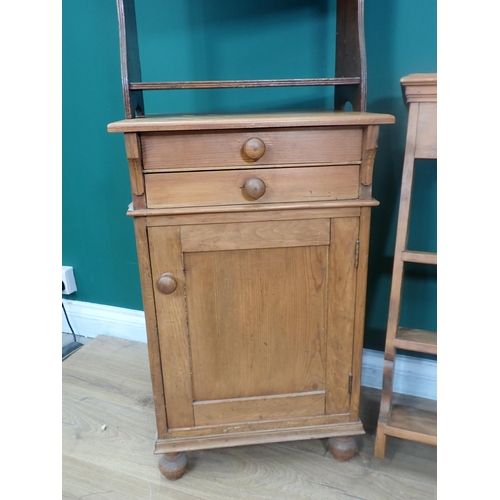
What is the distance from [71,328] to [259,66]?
4.44 feet

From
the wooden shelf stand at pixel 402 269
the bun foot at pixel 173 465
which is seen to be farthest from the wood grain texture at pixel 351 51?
the bun foot at pixel 173 465

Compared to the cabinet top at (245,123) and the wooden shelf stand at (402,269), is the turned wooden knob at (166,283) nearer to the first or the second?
the cabinet top at (245,123)

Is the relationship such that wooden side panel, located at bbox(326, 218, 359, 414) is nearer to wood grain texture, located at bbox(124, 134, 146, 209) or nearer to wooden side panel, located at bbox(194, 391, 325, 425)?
wooden side panel, located at bbox(194, 391, 325, 425)

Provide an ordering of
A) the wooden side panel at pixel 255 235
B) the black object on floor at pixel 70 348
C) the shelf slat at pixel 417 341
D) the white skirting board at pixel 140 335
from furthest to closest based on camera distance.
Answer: the black object on floor at pixel 70 348 → the white skirting board at pixel 140 335 → the shelf slat at pixel 417 341 → the wooden side panel at pixel 255 235

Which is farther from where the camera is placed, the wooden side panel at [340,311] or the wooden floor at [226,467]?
the wooden floor at [226,467]

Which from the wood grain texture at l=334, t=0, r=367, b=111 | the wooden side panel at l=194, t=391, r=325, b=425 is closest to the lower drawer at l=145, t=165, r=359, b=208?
the wood grain texture at l=334, t=0, r=367, b=111

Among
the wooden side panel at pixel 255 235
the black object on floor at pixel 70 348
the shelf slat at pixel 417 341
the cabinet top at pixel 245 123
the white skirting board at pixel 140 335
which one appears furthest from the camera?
the black object on floor at pixel 70 348

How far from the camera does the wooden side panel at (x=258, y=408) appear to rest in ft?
3.71

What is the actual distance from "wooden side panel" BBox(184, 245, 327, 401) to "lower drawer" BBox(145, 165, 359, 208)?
13 centimetres

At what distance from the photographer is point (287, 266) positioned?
3.37ft

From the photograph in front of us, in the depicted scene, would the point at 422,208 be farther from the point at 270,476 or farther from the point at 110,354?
the point at 110,354

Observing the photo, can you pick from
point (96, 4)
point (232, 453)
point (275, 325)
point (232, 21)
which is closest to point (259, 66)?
point (232, 21)

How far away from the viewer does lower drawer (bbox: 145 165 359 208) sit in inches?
37.1

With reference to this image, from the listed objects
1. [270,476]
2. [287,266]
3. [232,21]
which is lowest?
[270,476]
